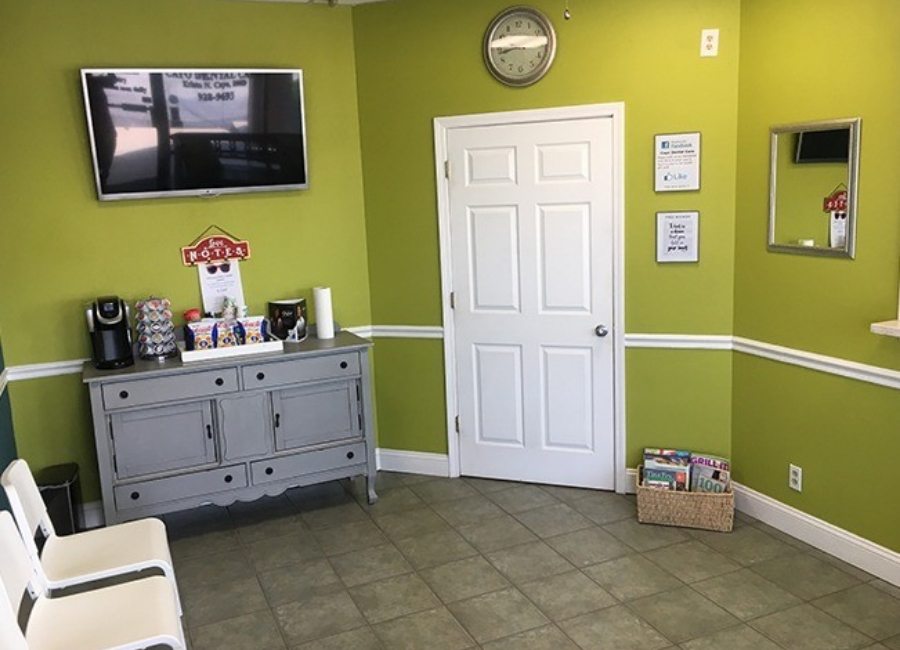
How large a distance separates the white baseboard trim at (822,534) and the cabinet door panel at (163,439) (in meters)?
2.67

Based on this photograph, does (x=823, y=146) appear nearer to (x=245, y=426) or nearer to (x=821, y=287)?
(x=821, y=287)

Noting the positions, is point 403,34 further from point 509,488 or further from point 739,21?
point 509,488

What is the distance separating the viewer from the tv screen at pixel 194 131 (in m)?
3.88

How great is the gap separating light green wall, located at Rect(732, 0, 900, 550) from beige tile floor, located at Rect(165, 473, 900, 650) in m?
0.35

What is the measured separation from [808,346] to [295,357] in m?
2.42

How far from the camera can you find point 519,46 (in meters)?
4.09

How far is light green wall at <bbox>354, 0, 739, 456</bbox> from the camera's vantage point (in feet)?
12.7

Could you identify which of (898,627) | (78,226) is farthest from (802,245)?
(78,226)

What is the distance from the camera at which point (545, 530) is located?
390 cm

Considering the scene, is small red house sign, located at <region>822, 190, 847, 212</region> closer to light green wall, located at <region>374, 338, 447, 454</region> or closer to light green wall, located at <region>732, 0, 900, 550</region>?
light green wall, located at <region>732, 0, 900, 550</region>

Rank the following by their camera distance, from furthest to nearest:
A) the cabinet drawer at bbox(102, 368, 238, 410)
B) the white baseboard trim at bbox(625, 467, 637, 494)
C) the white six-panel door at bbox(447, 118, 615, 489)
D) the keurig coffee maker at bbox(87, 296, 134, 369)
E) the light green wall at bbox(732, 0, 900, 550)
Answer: the white baseboard trim at bbox(625, 467, 637, 494), the white six-panel door at bbox(447, 118, 615, 489), the keurig coffee maker at bbox(87, 296, 134, 369), the cabinet drawer at bbox(102, 368, 238, 410), the light green wall at bbox(732, 0, 900, 550)

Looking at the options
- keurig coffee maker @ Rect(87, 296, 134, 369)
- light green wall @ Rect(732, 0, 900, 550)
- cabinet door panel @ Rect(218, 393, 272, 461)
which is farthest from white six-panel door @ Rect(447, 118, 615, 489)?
keurig coffee maker @ Rect(87, 296, 134, 369)

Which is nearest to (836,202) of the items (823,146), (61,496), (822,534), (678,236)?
(823,146)

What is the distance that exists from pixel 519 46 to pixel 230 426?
7.93ft
